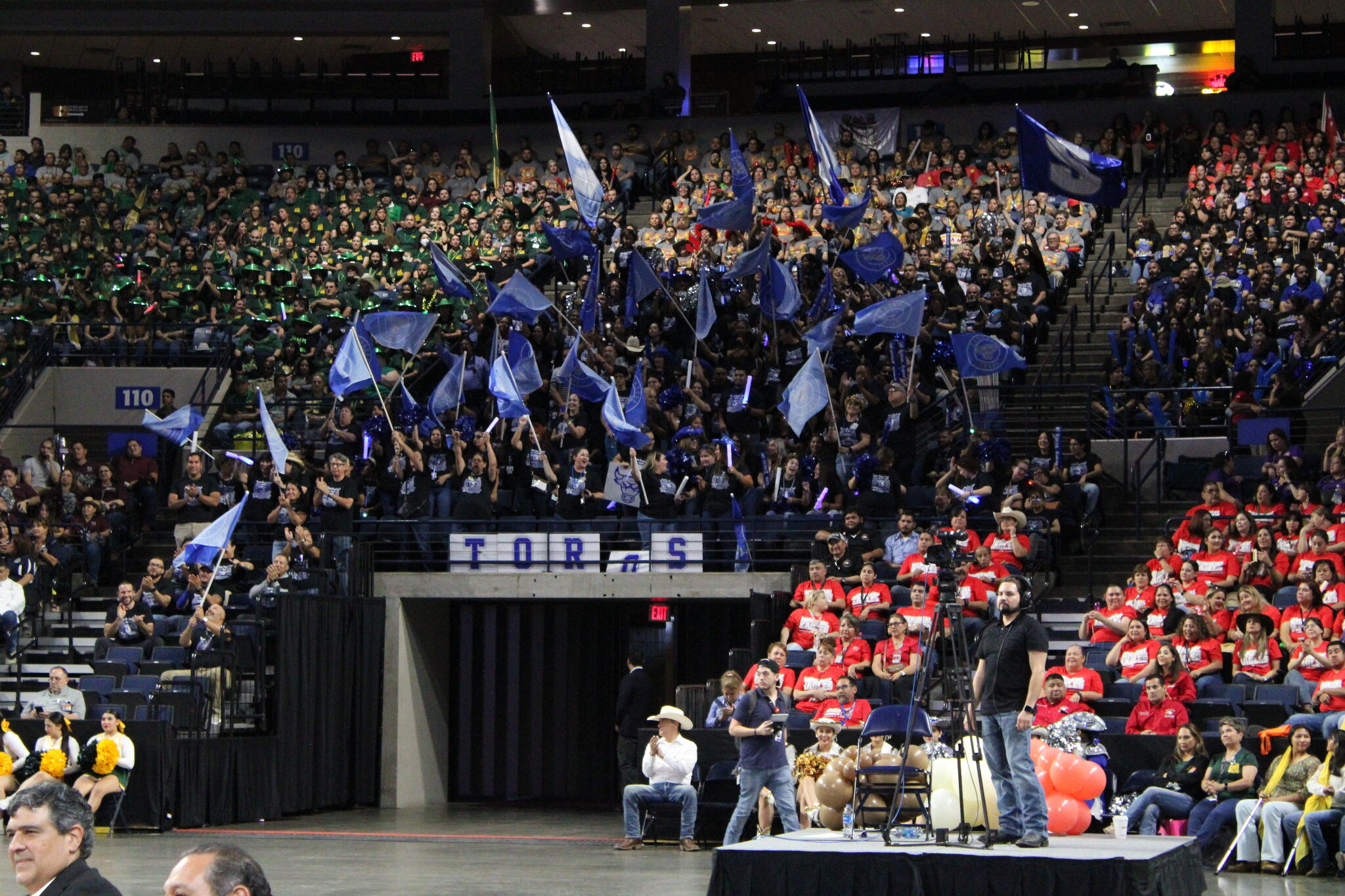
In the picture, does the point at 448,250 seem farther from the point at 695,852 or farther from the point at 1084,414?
the point at 695,852

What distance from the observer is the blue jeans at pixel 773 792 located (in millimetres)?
13641

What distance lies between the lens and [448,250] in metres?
28.0

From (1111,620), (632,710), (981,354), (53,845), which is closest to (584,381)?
(632,710)

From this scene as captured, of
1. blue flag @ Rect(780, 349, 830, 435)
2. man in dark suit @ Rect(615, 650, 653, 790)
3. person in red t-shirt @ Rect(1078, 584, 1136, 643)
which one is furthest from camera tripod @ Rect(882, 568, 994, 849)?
blue flag @ Rect(780, 349, 830, 435)

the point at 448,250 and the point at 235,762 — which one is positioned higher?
the point at 448,250

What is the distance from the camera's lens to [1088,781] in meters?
12.4

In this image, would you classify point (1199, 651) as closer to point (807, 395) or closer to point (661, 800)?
point (661, 800)

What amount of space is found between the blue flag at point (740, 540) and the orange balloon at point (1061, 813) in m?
8.44

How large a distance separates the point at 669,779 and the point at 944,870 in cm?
596

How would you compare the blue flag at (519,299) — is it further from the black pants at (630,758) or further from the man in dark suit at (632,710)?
the black pants at (630,758)

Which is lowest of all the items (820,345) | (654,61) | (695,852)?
(695,852)

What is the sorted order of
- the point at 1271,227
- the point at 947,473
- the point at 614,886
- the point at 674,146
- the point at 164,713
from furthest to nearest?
the point at 674,146, the point at 1271,227, the point at 947,473, the point at 164,713, the point at 614,886

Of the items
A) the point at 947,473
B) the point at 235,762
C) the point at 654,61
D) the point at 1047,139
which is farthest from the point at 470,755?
the point at 654,61

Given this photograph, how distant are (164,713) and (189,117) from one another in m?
18.9
